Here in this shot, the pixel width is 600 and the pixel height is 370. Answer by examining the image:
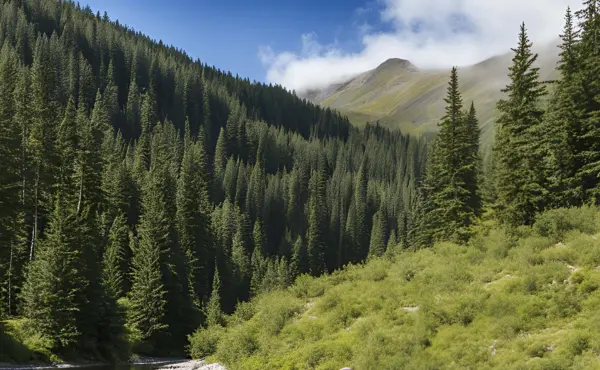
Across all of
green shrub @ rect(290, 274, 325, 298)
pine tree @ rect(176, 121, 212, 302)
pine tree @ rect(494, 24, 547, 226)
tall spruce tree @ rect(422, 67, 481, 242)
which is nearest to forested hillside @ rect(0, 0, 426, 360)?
pine tree @ rect(176, 121, 212, 302)

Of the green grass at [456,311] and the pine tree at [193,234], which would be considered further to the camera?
the pine tree at [193,234]

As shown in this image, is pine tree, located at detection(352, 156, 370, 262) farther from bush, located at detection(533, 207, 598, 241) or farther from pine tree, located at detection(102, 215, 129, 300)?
bush, located at detection(533, 207, 598, 241)

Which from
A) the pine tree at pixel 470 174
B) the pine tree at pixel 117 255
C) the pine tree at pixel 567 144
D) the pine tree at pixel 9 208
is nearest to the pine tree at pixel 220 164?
the pine tree at pixel 117 255

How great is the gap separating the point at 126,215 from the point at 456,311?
61.3m

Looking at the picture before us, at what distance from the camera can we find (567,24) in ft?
122

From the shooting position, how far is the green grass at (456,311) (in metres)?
18.1

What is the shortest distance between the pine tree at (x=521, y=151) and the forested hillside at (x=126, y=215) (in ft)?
116

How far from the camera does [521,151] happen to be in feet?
107

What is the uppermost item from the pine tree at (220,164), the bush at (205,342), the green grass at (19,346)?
the pine tree at (220,164)

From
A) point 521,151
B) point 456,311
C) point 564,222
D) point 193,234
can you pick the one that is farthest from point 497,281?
point 193,234

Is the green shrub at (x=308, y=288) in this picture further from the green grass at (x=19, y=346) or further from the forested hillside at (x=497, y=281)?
the green grass at (x=19, y=346)

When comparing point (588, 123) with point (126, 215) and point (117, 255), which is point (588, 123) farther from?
point (126, 215)

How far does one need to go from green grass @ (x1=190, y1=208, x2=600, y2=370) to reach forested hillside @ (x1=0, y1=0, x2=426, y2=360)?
16.1 m

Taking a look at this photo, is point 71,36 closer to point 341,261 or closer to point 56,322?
point 341,261
